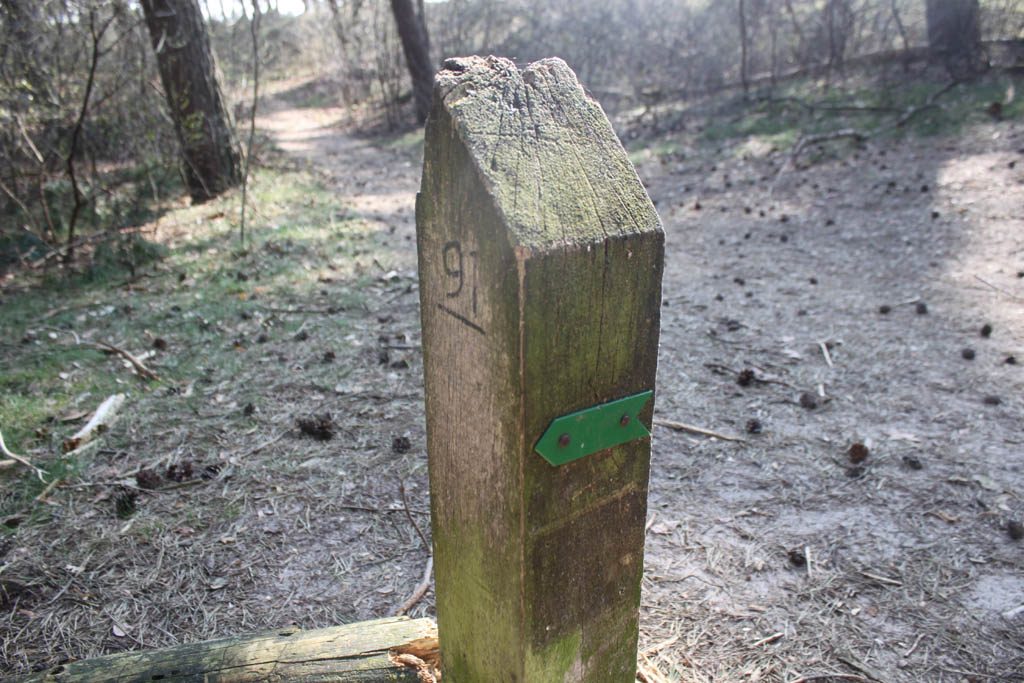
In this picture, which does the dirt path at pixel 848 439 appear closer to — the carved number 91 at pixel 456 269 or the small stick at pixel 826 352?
the small stick at pixel 826 352

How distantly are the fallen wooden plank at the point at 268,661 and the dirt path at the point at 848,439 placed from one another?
96cm

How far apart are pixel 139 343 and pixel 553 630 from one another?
4.05 metres

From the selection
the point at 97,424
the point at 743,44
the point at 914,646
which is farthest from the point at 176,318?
the point at 743,44

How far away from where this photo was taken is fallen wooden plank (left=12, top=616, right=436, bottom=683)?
165cm

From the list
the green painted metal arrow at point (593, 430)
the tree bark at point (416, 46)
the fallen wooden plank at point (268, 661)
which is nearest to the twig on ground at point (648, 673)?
the fallen wooden plank at point (268, 661)

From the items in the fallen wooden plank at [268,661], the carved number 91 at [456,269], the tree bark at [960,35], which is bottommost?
the fallen wooden plank at [268,661]

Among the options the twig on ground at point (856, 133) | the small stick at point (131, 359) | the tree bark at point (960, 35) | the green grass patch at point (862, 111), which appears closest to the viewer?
the small stick at point (131, 359)

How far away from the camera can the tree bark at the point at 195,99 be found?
713 cm

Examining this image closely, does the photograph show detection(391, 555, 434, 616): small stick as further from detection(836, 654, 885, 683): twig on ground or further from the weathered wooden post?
detection(836, 654, 885, 683): twig on ground

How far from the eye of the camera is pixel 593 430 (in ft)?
3.97

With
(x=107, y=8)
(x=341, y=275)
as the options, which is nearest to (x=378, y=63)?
(x=107, y=8)

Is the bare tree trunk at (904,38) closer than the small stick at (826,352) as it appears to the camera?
No

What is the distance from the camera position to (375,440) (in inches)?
137

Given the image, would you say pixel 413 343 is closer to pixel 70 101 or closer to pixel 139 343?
pixel 139 343
